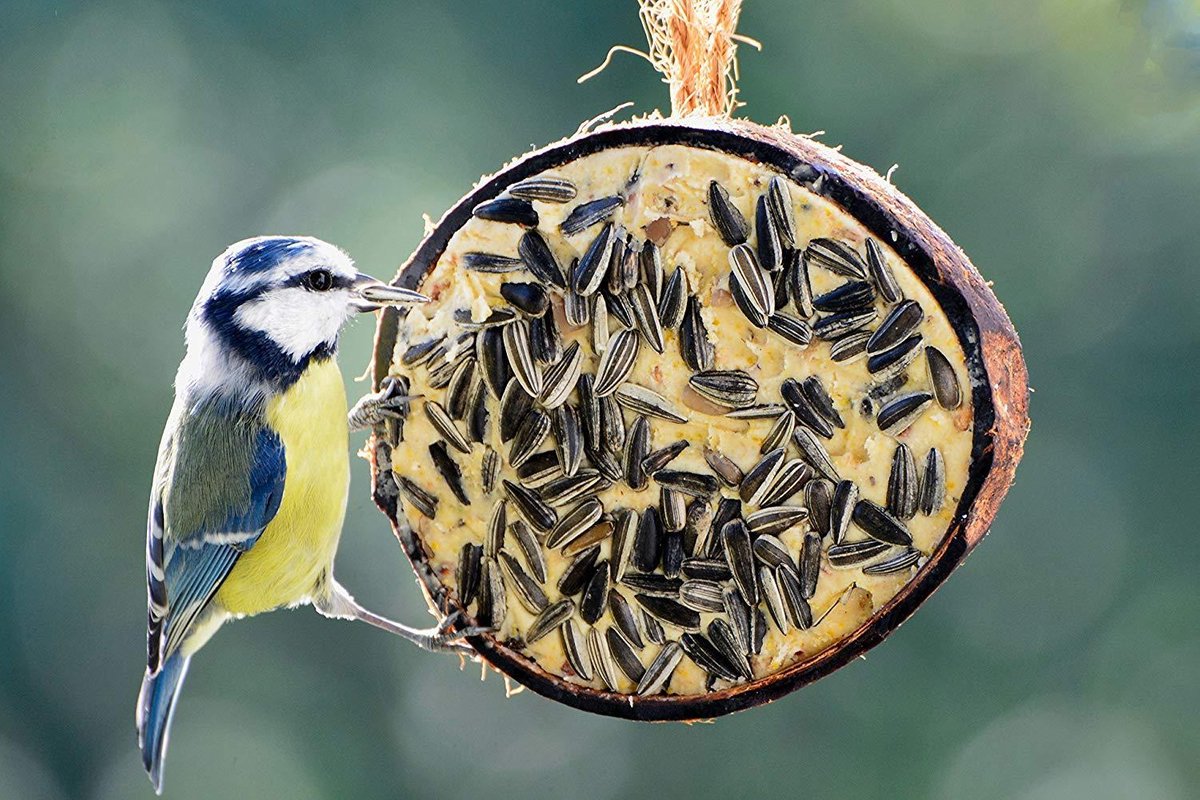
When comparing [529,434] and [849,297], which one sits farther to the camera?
[529,434]

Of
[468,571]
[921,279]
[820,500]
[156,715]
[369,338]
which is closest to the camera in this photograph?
[921,279]

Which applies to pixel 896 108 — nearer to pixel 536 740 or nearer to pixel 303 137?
pixel 303 137

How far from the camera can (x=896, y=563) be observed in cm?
203

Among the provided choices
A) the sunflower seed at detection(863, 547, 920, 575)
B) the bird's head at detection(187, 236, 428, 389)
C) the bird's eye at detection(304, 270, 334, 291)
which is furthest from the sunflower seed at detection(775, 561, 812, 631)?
the bird's eye at detection(304, 270, 334, 291)

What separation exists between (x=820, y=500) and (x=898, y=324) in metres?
0.29

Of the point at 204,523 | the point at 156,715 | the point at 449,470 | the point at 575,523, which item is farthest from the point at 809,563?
the point at 156,715

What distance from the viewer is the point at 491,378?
2193mm

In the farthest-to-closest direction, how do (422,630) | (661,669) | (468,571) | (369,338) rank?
1. (369,338)
2. (422,630)
3. (468,571)
4. (661,669)

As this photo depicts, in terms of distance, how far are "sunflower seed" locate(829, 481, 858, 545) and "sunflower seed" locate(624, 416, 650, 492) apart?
0.29m

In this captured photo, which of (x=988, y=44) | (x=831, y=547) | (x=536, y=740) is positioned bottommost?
(x=536, y=740)

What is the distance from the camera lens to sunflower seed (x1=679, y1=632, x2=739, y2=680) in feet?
6.99

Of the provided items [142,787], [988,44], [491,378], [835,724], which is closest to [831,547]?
[491,378]

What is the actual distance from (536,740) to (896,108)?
2889mm

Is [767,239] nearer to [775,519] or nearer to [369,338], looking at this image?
[775,519]
